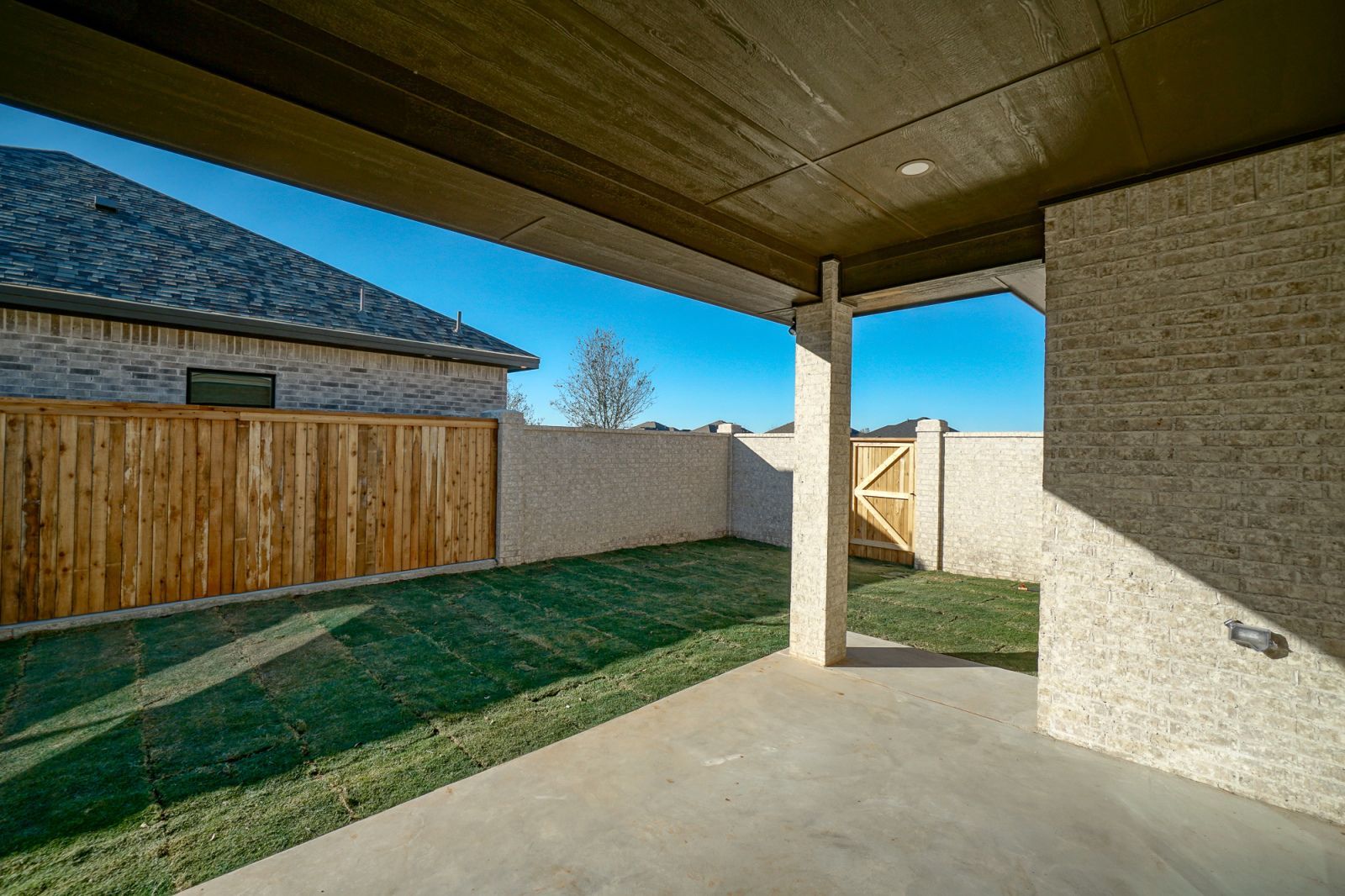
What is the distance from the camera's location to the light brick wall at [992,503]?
24.2 ft

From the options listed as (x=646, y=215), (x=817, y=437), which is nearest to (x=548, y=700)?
(x=817, y=437)

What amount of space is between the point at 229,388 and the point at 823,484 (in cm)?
736

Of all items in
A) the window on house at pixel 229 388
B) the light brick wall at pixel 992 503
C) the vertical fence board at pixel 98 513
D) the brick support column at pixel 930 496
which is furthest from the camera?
the brick support column at pixel 930 496

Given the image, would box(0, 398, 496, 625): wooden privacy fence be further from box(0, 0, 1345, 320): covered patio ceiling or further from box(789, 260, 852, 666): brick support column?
box(789, 260, 852, 666): brick support column

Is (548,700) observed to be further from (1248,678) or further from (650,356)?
(650,356)

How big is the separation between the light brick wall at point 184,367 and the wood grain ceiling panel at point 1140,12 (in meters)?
8.56

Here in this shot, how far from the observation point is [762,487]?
10.5 metres

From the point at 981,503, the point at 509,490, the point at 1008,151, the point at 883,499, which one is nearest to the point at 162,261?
the point at 509,490

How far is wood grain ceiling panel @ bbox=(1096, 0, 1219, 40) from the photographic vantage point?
170 cm

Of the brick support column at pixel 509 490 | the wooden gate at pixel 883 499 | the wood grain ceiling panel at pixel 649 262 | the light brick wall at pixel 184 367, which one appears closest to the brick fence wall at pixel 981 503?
the wooden gate at pixel 883 499

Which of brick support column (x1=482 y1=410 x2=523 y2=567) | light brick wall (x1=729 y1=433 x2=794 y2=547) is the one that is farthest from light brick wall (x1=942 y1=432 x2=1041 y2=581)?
brick support column (x1=482 y1=410 x2=523 y2=567)

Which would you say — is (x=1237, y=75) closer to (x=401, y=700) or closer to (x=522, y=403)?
(x=401, y=700)

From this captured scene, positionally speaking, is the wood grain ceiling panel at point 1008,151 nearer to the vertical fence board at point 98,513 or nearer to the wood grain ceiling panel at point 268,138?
the wood grain ceiling panel at point 268,138

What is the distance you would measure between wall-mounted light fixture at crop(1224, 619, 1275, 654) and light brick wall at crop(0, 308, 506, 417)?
9.00m
